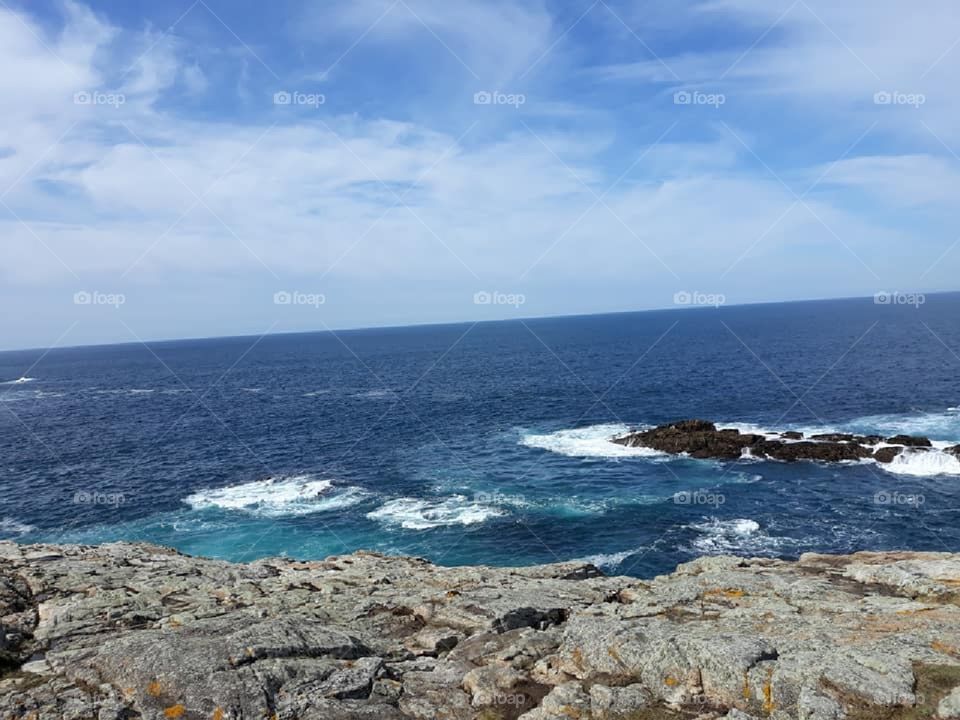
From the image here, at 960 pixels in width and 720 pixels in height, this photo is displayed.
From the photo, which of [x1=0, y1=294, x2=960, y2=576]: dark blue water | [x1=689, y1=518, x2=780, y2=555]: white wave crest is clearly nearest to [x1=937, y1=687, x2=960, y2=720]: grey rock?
[x1=0, y1=294, x2=960, y2=576]: dark blue water

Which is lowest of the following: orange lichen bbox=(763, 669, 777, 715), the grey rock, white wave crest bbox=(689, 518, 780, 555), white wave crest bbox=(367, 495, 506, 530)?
white wave crest bbox=(689, 518, 780, 555)

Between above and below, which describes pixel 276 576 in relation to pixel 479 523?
above

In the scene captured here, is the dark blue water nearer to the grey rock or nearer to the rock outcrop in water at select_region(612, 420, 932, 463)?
the rock outcrop in water at select_region(612, 420, 932, 463)

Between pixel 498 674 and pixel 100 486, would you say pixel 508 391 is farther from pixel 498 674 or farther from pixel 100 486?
pixel 498 674

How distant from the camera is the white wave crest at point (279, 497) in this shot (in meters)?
49.7

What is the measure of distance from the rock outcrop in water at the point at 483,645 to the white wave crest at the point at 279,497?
27.8m

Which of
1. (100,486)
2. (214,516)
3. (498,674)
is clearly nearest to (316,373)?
(100,486)

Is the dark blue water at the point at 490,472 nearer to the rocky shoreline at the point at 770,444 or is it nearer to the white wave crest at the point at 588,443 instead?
the white wave crest at the point at 588,443

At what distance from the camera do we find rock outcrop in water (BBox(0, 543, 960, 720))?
12.3 m

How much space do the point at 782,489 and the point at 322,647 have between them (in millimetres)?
47004

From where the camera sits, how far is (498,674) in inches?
547

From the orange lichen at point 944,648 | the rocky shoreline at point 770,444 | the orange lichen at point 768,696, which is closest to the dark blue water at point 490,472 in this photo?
the rocky shoreline at point 770,444

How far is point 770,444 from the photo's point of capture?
198 feet

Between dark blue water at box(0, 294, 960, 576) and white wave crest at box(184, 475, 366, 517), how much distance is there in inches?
10.7
